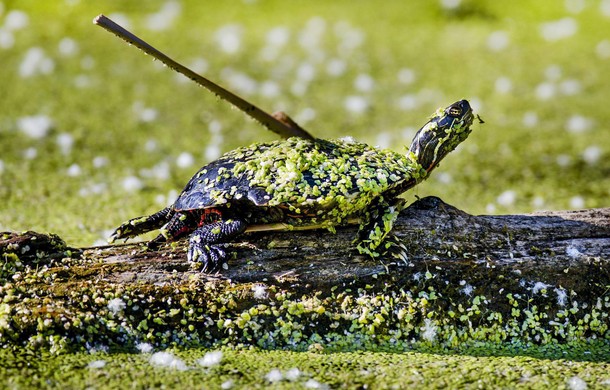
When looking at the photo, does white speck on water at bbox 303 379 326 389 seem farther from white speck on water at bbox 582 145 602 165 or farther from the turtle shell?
white speck on water at bbox 582 145 602 165

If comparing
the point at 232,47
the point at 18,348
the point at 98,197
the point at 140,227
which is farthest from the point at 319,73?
the point at 18,348

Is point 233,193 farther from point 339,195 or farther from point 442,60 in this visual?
point 442,60

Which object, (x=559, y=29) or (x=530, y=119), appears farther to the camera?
(x=559, y=29)

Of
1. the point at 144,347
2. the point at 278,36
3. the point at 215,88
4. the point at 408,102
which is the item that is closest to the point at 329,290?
the point at 144,347

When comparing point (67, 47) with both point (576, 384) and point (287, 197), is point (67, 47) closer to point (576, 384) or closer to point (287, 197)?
point (287, 197)

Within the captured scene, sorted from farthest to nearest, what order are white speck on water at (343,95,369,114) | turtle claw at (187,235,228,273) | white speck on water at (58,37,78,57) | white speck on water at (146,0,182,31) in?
white speck on water at (146,0,182,31), white speck on water at (58,37,78,57), white speck on water at (343,95,369,114), turtle claw at (187,235,228,273)

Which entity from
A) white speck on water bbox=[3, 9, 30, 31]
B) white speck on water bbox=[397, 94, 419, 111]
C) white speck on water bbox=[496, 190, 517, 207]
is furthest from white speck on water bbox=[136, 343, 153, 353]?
white speck on water bbox=[3, 9, 30, 31]
